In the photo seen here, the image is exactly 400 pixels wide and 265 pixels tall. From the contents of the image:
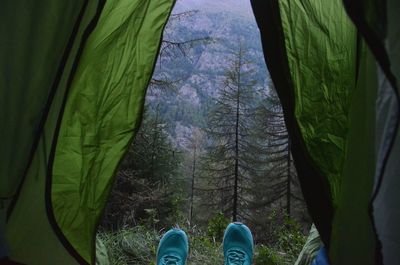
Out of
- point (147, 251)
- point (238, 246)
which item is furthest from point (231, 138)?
point (238, 246)

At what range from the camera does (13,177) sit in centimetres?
109

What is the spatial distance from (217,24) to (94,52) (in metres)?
31.3

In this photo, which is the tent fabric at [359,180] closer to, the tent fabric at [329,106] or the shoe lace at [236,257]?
the tent fabric at [329,106]

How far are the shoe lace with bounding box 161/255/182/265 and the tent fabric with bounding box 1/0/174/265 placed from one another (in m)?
0.43

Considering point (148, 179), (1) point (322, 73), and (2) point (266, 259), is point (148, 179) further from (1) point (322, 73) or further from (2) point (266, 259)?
(1) point (322, 73)

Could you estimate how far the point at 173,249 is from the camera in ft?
5.43

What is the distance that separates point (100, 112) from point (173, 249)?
2.35 ft

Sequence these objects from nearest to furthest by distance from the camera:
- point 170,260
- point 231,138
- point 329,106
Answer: point 329,106 → point 170,260 → point 231,138

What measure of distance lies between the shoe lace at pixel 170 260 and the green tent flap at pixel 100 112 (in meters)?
0.44

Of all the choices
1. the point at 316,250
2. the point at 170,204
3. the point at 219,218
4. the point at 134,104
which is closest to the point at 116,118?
the point at 134,104

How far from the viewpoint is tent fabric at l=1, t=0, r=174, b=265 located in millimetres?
1163

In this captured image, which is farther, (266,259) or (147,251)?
(147,251)

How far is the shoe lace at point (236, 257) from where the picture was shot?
160 cm

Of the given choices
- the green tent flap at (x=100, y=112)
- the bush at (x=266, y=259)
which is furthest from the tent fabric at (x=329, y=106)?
the bush at (x=266, y=259)
